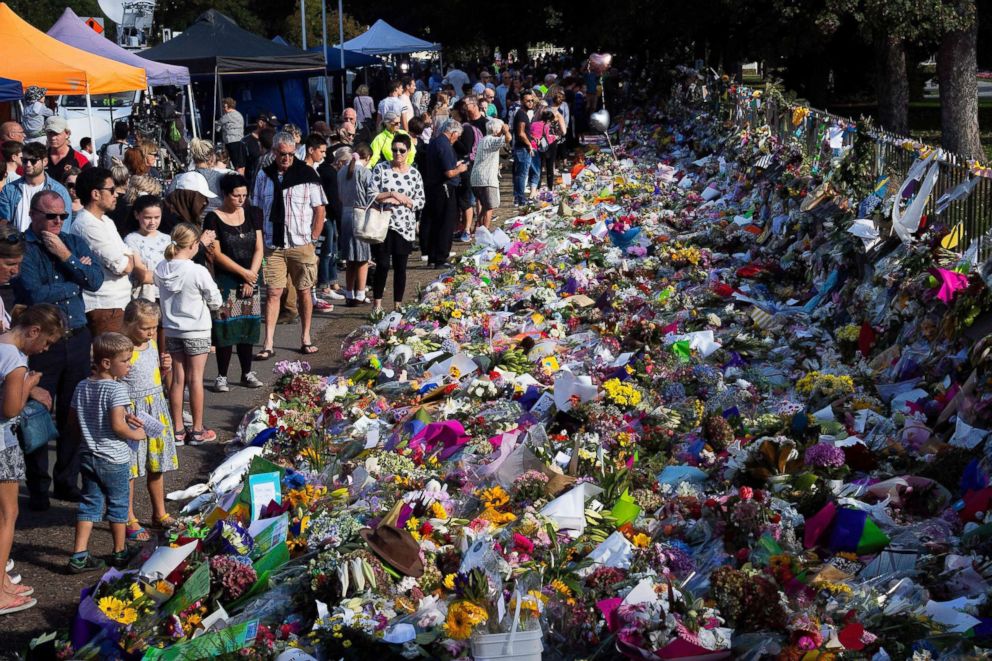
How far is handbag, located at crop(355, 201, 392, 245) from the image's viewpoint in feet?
37.0

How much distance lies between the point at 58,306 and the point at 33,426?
3.79 ft

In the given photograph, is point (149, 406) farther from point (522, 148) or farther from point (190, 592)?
point (522, 148)

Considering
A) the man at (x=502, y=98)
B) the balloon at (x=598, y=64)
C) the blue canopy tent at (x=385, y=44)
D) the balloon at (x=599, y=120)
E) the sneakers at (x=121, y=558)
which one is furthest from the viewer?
the blue canopy tent at (x=385, y=44)

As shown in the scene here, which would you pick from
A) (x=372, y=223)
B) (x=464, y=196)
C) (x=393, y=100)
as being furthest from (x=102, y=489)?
(x=393, y=100)

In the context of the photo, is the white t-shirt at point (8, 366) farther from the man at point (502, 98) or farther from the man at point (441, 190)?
the man at point (502, 98)

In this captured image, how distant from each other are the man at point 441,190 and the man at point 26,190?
5022mm

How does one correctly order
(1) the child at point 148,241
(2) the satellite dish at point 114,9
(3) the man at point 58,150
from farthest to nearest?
(2) the satellite dish at point 114,9 → (3) the man at point 58,150 → (1) the child at point 148,241

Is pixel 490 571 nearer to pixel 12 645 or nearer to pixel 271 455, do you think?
pixel 12 645

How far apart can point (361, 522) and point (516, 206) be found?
43.2 feet

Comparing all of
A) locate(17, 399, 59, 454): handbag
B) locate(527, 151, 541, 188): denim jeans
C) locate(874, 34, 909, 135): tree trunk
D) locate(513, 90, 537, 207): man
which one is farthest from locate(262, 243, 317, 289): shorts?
locate(874, 34, 909, 135): tree trunk

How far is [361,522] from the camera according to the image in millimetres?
5906

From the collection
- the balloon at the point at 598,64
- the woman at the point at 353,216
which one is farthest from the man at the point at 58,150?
the balloon at the point at 598,64

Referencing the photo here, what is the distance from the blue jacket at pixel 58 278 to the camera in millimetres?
7172

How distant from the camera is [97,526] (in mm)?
6879
